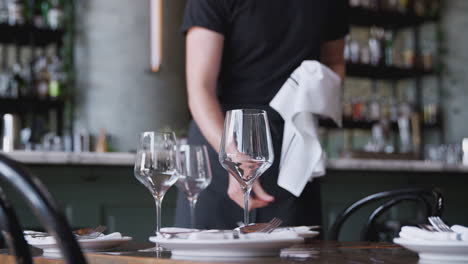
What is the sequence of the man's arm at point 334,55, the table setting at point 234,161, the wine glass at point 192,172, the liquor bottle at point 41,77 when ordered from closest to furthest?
the table setting at point 234,161 → the wine glass at point 192,172 → the man's arm at point 334,55 → the liquor bottle at point 41,77

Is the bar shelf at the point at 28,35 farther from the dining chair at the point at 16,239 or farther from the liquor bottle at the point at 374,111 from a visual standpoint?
the dining chair at the point at 16,239

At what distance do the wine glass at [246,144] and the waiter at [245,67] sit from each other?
1.82 ft

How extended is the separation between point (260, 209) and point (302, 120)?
0.26m

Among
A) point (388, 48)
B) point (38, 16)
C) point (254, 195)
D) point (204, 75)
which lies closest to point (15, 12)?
point (38, 16)

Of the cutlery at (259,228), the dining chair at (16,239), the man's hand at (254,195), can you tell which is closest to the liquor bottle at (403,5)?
the man's hand at (254,195)

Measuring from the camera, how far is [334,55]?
2000 mm

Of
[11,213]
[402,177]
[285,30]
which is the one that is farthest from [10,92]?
[11,213]

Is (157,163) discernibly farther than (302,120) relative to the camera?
No

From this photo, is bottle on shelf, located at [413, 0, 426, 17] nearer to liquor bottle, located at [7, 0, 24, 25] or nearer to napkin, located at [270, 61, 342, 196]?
liquor bottle, located at [7, 0, 24, 25]

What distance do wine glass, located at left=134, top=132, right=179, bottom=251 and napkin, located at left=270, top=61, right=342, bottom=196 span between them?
597 millimetres

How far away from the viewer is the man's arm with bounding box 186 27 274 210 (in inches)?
64.3

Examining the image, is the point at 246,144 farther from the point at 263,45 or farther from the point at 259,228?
the point at 263,45

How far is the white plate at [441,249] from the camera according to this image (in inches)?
33.2

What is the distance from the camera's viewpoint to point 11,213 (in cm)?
81
